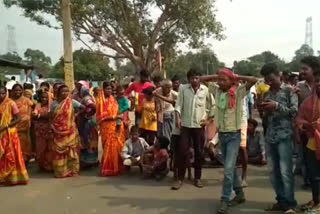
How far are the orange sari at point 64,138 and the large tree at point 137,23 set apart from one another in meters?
14.0

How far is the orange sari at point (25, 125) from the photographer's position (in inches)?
327

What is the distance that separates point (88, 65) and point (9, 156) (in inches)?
1528

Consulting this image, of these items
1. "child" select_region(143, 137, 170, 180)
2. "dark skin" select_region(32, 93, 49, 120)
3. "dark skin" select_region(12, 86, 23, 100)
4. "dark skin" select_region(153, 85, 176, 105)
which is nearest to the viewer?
"child" select_region(143, 137, 170, 180)

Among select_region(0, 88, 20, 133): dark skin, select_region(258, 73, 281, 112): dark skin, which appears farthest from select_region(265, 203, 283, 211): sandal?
select_region(0, 88, 20, 133): dark skin

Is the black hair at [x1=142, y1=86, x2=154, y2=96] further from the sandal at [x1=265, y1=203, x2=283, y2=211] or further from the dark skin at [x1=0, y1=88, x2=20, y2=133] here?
the sandal at [x1=265, y1=203, x2=283, y2=211]

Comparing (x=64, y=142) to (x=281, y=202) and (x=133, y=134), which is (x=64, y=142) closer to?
(x=133, y=134)

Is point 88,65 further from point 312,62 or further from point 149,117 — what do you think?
point 312,62

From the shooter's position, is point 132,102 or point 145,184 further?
point 132,102

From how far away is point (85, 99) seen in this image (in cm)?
841

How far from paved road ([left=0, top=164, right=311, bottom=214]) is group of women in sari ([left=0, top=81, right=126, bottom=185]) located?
314 mm

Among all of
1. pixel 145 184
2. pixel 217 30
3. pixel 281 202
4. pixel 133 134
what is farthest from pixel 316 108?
pixel 217 30

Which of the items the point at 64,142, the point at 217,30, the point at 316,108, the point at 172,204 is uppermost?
the point at 217,30

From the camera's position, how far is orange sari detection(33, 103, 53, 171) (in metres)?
8.25

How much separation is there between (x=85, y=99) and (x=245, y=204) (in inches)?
152
